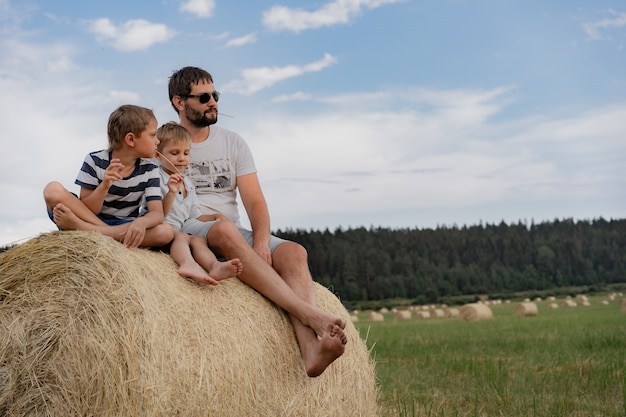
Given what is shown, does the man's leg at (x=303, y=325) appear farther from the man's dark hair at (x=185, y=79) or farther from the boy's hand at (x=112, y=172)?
the man's dark hair at (x=185, y=79)

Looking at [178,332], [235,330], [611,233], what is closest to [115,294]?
[178,332]

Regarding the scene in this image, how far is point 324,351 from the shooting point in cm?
509

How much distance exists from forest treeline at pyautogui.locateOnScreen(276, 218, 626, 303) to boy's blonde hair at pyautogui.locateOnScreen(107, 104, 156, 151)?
64.4m

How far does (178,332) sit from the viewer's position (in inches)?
186

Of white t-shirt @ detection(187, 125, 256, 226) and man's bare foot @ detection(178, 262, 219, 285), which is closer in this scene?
man's bare foot @ detection(178, 262, 219, 285)

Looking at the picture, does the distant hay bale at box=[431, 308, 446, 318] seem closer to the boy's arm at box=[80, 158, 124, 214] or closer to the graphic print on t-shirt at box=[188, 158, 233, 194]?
the graphic print on t-shirt at box=[188, 158, 233, 194]

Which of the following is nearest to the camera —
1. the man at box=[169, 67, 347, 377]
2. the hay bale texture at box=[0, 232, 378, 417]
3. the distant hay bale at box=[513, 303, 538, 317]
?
the hay bale texture at box=[0, 232, 378, 417]

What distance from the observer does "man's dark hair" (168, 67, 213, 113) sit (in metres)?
6.19

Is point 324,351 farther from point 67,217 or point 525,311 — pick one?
point 525,311

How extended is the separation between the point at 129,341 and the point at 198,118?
2216 millimetres

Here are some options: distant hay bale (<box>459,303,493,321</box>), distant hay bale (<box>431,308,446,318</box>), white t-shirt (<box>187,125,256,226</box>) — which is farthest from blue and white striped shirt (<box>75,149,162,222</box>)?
distant hay bale (<box>431,308,446,318</box>)

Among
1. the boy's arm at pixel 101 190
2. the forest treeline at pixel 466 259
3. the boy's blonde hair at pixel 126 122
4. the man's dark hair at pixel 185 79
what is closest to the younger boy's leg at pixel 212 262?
the boy's arm at pixel 101 190

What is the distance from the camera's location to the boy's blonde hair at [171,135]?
5.62 metres

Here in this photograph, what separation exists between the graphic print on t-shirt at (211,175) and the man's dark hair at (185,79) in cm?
56
